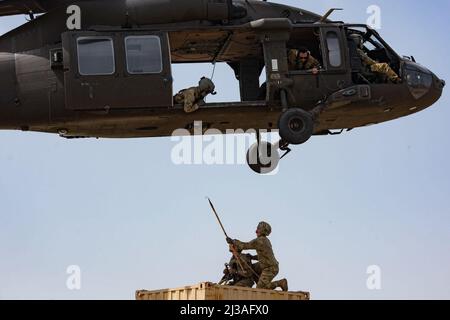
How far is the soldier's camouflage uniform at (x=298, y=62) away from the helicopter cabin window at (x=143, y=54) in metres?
2.66

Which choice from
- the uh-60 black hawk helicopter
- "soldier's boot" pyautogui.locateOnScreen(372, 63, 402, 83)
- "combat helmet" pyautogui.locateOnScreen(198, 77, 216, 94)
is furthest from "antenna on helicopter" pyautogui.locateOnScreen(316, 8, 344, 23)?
"combat helmet" pyautogui.locateOnScreen(198, 77, 216, 94)

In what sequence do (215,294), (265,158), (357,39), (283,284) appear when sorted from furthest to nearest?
1. (265,158)
2. (357,39)
3. (283,284)
4. (215,294)

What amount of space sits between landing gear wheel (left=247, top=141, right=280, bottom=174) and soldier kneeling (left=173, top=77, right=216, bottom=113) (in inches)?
106

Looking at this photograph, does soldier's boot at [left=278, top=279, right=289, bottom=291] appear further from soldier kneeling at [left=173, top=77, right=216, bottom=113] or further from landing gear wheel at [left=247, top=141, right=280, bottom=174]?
landing gear wheel at [left=247, top=141, right=280, bottom=174]

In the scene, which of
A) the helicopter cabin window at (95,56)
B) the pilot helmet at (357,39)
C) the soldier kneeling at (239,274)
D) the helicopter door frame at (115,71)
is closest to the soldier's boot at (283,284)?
the soldier kneeling at (239,274)

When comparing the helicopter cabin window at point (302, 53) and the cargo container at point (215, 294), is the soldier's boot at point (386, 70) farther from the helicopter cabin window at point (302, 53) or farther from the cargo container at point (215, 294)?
the cargo container at point (215, 294)

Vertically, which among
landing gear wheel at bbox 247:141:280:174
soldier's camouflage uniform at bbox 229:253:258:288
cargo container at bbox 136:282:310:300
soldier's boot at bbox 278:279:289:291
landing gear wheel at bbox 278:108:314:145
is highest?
landing gear wheel at bbox 278:108:314:145

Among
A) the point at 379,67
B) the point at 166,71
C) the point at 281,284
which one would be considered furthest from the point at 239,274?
the point at 379,67

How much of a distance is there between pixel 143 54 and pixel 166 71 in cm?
51

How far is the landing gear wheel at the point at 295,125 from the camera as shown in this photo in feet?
69.8

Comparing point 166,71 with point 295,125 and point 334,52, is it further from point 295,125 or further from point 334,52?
point 334,52

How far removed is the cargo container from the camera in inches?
683

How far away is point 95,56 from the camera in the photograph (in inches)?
815

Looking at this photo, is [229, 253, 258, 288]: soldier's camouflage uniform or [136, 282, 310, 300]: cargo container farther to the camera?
[229, 253, 258, 288]: soldier's camouflage uniform
